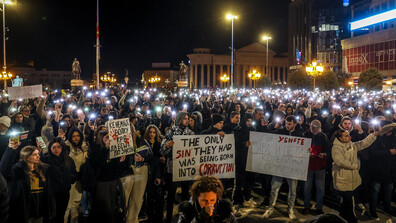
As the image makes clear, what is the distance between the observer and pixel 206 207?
3.58 metres

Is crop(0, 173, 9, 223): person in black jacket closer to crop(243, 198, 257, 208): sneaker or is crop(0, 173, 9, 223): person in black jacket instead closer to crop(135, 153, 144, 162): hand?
crop(135, 153, 144, 162): hand

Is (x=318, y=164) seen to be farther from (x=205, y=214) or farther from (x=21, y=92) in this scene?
(x=21, y=92)

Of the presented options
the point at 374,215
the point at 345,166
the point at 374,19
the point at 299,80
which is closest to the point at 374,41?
the point at 374,19

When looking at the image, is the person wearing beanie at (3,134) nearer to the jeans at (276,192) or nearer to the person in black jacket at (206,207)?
the person in black jacket at (206,207)

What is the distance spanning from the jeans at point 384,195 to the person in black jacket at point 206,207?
442cm

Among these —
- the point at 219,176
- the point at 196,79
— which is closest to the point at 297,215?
the point at 219,176

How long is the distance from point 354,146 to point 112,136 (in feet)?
13.3

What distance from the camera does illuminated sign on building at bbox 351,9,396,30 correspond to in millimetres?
50862

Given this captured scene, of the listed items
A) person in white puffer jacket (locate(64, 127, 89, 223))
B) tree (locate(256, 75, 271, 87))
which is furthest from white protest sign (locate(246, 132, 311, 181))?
tree (locate(256, 75, 271, 87))

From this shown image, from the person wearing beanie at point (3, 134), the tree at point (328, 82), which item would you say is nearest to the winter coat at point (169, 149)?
the person wearing beanie at point (3, 134)

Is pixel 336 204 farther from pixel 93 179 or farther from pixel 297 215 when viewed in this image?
pixel 93 179

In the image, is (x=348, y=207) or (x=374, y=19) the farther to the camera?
(x=374, y=19)

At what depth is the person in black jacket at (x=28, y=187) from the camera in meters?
4.93

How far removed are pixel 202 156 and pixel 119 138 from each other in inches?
56.0
